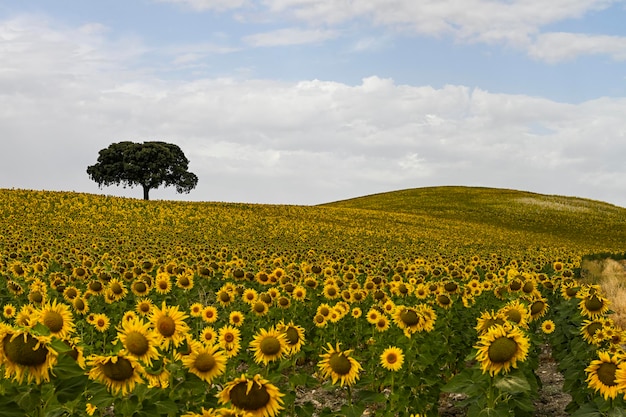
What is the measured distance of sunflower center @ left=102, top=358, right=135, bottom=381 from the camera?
3.93 m

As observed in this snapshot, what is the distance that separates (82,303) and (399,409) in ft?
18.8

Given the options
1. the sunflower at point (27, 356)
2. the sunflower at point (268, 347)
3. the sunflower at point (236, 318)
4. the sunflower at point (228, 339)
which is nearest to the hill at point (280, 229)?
the sunflower at point (236, 318)

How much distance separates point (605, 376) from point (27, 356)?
466cm

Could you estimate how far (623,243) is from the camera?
57.5 meters

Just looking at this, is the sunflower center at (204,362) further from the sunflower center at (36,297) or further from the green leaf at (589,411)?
the sunflower center at (36,297)

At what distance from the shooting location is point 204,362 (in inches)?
180

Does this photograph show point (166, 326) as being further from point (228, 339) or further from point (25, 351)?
point (228, 339)

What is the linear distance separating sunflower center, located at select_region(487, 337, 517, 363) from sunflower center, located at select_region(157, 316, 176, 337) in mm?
2703

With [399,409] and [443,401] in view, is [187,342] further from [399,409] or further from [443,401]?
[443,401]

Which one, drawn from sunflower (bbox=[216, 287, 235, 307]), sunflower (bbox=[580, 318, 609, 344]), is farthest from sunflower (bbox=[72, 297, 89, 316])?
sunflower (bbox=[580, 318, 609, 344])

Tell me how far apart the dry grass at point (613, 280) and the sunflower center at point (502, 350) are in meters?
7.02

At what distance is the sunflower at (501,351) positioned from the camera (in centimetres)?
505

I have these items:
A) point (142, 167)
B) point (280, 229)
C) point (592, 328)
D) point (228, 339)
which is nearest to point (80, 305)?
point (228, 339)

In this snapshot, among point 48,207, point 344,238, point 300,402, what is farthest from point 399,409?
point 48,207
